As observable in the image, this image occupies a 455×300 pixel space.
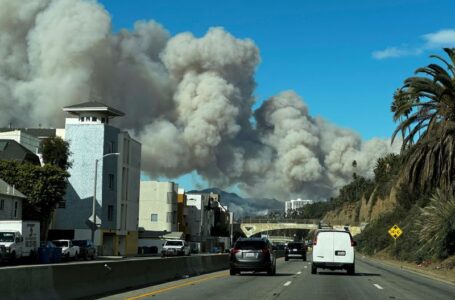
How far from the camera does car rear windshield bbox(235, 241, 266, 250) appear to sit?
27.1 metres

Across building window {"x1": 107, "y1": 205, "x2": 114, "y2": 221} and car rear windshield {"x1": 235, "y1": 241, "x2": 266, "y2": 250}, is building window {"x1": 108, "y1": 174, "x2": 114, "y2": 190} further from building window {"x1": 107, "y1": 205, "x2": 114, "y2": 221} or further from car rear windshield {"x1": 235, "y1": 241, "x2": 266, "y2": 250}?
car rear windshield {"x1": 235, "y1": 241, "x2": 266, "y2": 250}

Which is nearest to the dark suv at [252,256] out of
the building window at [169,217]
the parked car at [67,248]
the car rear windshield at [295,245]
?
the parked car at [67,248]

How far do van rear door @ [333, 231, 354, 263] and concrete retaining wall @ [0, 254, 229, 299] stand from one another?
7.22 metres

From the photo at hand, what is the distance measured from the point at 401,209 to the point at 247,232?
7735 cm

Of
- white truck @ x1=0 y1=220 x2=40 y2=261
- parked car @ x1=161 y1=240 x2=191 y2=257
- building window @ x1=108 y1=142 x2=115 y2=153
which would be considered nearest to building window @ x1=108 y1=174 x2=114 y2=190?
building window @ x1=108 y1=142 x2=115 y2=153

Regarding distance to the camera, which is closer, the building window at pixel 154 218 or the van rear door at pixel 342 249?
the van rear door at pixel 342 249

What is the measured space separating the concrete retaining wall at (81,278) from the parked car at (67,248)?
21.0 metres

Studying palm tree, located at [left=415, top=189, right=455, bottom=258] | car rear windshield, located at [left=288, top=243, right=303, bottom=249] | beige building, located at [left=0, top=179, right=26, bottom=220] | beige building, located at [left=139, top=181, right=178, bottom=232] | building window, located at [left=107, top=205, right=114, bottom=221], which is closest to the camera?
palm tree, located at [left=415, top=189, right=455, bottom=258]

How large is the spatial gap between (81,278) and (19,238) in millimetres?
24016

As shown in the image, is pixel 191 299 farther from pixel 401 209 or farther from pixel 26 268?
pixel 401 209

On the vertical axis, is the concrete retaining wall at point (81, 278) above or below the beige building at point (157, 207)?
below

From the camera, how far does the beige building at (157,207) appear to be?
10269 cm

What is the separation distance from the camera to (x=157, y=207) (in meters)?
103

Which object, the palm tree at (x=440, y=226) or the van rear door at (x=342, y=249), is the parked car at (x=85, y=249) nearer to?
the palm tree at (x=440, y=226)
